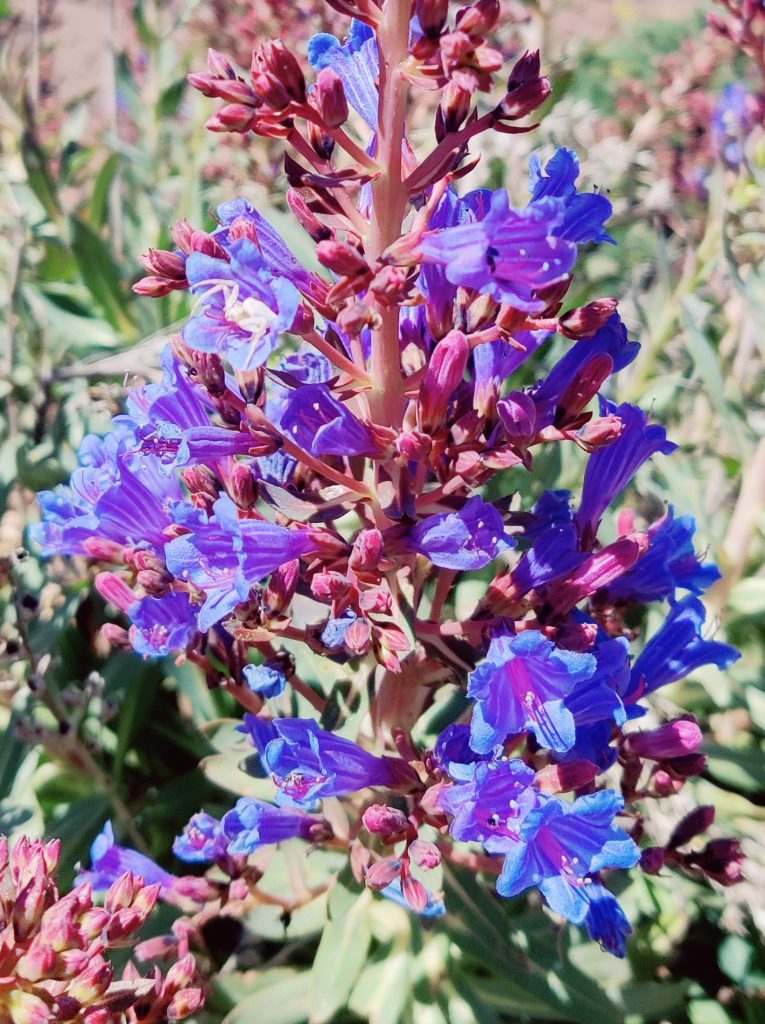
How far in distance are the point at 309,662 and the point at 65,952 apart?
2.49 feet

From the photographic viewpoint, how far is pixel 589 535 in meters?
1.70

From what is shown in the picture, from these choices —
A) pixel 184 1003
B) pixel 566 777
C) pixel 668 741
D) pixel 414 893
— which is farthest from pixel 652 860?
pixel 184 1003

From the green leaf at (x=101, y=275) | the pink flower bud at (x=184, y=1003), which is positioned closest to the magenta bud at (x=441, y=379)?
the pink flower bud at (x=184, y=1003)

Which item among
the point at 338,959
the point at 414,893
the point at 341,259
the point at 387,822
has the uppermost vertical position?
the point at 341,259

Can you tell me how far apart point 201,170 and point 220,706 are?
283cm

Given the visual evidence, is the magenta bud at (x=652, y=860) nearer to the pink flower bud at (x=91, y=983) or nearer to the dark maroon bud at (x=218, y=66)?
the pink flower bud at (x=91, y=983)

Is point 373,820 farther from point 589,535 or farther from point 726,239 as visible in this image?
point 726,239

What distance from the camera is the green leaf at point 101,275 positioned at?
334 cm

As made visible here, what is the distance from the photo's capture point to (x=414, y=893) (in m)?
1.54

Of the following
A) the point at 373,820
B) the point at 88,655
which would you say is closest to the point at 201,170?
the point at 88,655

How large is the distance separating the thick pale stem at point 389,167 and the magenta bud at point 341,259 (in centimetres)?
8

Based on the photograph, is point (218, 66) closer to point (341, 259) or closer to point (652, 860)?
point (341, 259)

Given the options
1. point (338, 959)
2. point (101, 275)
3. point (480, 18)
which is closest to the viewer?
point (480, 18)

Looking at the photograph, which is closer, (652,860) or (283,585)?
(283,585)
